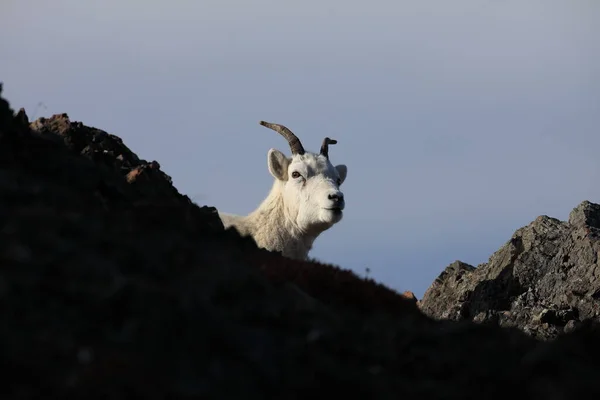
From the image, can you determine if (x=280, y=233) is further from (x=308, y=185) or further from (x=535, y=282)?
(x=535, y=282)

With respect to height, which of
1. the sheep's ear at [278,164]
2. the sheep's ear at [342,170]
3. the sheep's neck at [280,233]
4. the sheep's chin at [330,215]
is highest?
the sheep's ear at [342,170]

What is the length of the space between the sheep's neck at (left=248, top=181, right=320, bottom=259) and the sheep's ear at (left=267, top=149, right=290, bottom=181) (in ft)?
2.00

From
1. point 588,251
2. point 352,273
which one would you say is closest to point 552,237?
point 588,251

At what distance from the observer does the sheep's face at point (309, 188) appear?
22266mm

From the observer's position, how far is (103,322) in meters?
7.89

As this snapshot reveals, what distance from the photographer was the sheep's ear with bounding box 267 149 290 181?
76.6ft

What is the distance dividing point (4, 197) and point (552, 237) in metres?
18.1

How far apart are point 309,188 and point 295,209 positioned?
0.54 metres

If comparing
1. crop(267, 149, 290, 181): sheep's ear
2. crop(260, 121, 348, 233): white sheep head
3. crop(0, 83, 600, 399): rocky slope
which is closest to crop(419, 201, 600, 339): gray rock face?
crop(260, 121, 348, 233): white sheep head

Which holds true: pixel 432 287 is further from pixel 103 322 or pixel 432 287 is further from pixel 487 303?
pixel 103 322

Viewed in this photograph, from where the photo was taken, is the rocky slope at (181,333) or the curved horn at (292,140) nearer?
the rocky slope at (181,333)

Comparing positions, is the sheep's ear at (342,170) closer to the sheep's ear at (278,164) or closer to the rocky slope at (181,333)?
the sheep's ear at (278,164)

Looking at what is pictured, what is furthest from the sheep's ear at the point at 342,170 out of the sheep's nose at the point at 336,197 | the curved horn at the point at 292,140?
the sheep's nose at the point at 336,197

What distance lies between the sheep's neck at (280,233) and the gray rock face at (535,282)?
4002mm
